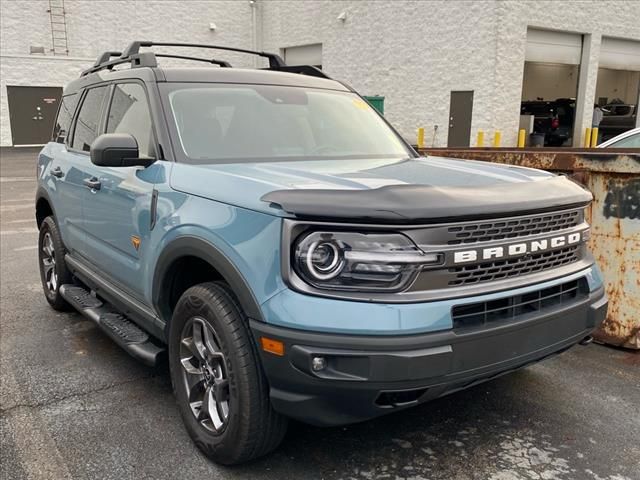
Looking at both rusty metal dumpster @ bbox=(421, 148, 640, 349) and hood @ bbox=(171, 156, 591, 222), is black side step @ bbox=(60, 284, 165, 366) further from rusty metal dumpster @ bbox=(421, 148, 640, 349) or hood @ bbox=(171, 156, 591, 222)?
rusty metal dumpster @ bbox=(421, 148, 640, 349)

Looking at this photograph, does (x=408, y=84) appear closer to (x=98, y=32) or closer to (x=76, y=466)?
(x=98, y=32)

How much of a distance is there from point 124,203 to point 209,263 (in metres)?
1.04

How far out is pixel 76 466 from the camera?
8.81 ft

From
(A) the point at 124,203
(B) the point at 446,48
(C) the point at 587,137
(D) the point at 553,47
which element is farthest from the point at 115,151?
(C) the point at 587,137

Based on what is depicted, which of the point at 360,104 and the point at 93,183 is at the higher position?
the point at 360,104

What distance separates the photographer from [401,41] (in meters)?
21.0

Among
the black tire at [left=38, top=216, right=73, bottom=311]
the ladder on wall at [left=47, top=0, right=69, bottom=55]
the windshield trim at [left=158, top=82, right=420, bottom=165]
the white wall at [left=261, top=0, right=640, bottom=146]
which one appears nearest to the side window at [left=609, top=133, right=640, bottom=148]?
the windshield trim at [left=158, top=82, right=420, bottom=165]

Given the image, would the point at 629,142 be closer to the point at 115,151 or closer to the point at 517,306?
the point at 517,306

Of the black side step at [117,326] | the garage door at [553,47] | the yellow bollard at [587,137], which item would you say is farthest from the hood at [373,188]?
the yellow bollard at [587,137]

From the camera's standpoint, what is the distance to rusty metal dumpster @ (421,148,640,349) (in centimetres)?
388

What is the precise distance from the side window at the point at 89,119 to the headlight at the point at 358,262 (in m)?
2.59

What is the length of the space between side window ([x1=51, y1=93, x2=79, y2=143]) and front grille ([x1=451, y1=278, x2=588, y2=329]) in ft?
12.5

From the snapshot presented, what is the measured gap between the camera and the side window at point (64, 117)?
4757 millimetres

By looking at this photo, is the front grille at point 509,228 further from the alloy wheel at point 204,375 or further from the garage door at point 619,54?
the garage door at point 619,54
